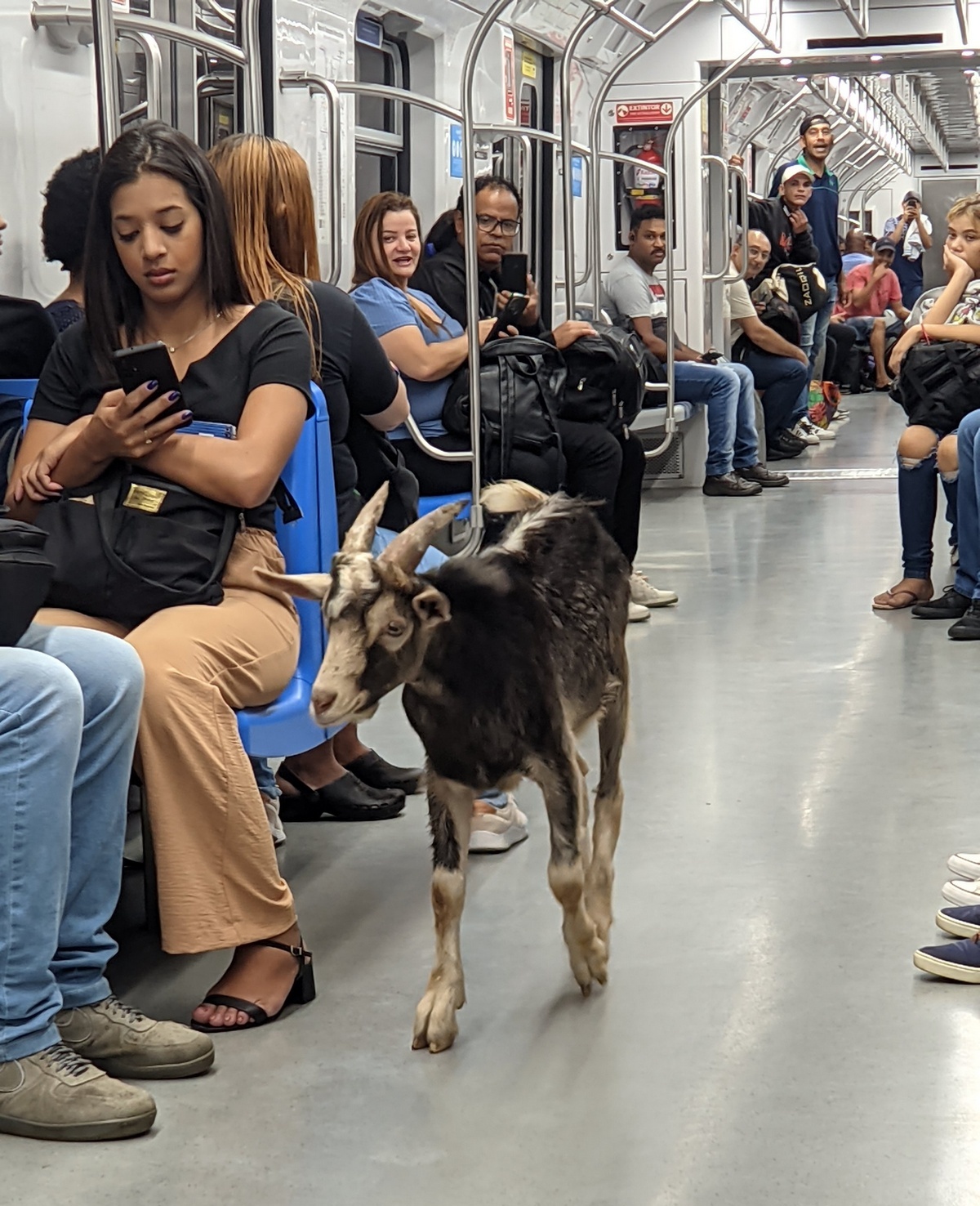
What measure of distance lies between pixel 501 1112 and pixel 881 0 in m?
9.11

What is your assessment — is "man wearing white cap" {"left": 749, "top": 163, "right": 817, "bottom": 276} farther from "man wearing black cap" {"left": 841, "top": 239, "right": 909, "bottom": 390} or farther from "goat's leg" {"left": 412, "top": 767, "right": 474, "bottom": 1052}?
"goat's leg" {"left": 412, "top": 767, "right": 474, "bottom": 1052}

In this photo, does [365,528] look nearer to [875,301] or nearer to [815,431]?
[815,431]

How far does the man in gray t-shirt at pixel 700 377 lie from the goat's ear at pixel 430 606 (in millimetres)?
6573

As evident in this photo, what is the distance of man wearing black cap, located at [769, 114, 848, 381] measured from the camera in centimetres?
1130

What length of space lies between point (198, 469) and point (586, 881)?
3.33 ft

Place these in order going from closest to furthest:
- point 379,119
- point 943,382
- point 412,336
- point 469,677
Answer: point 469,677
point 412,336
point 943,382
point 379,119

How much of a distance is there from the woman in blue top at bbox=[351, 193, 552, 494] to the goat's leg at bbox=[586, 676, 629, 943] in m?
1.92

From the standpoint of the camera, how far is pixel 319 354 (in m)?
3.49

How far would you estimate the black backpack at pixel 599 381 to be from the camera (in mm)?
5672

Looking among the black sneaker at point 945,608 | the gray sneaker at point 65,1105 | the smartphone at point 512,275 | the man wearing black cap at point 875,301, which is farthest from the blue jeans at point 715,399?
the man wearing black cap at point 875,301

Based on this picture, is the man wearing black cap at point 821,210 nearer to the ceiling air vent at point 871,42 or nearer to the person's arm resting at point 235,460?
the ceiling air vent at point 871,42

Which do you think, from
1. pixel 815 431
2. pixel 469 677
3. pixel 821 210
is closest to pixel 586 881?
pixel 469 677

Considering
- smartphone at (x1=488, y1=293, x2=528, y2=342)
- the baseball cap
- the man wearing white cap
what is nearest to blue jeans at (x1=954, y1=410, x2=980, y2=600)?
smartphone at (x1=488, y1=293, x2=528, y2=342)

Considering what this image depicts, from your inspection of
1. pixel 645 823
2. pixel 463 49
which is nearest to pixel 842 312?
pixel 463 49
